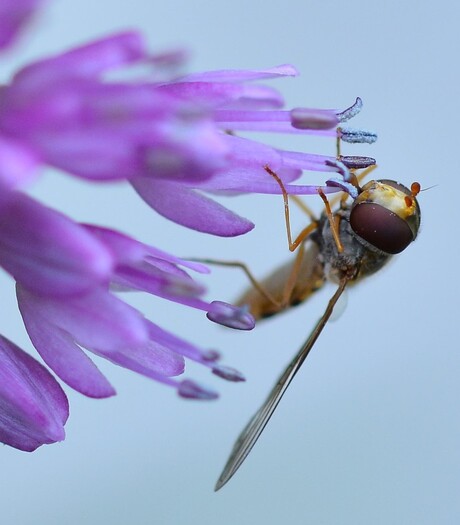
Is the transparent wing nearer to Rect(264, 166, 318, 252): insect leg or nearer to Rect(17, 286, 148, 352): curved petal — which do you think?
Rect(264, 166, 318, 252): insect leg

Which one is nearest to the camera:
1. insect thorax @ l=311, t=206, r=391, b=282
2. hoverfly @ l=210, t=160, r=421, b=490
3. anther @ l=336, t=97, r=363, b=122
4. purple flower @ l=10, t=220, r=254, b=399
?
purple flower @ l=10, t=220, r=254, b=399

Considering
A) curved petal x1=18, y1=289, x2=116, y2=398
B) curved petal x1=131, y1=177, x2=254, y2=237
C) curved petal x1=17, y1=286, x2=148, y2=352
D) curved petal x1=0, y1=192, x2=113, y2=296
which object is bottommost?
curved petal x1=18, y1=289, x2=116, y2=398

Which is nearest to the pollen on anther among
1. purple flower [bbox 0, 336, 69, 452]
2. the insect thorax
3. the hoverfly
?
the hoverfly

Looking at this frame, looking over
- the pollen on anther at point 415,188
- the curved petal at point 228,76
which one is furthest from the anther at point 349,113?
the pollen on anther at point 415,188

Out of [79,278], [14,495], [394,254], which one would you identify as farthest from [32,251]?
[14,495]

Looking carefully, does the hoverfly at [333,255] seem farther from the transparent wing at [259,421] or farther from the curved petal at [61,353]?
the curved petal at [61,353]

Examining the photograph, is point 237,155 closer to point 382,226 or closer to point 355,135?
point 355,135

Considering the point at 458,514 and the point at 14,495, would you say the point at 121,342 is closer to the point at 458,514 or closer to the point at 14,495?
the point at 14,495

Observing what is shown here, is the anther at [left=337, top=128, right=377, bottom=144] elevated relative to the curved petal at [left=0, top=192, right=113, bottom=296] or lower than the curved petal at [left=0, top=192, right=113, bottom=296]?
elevated
